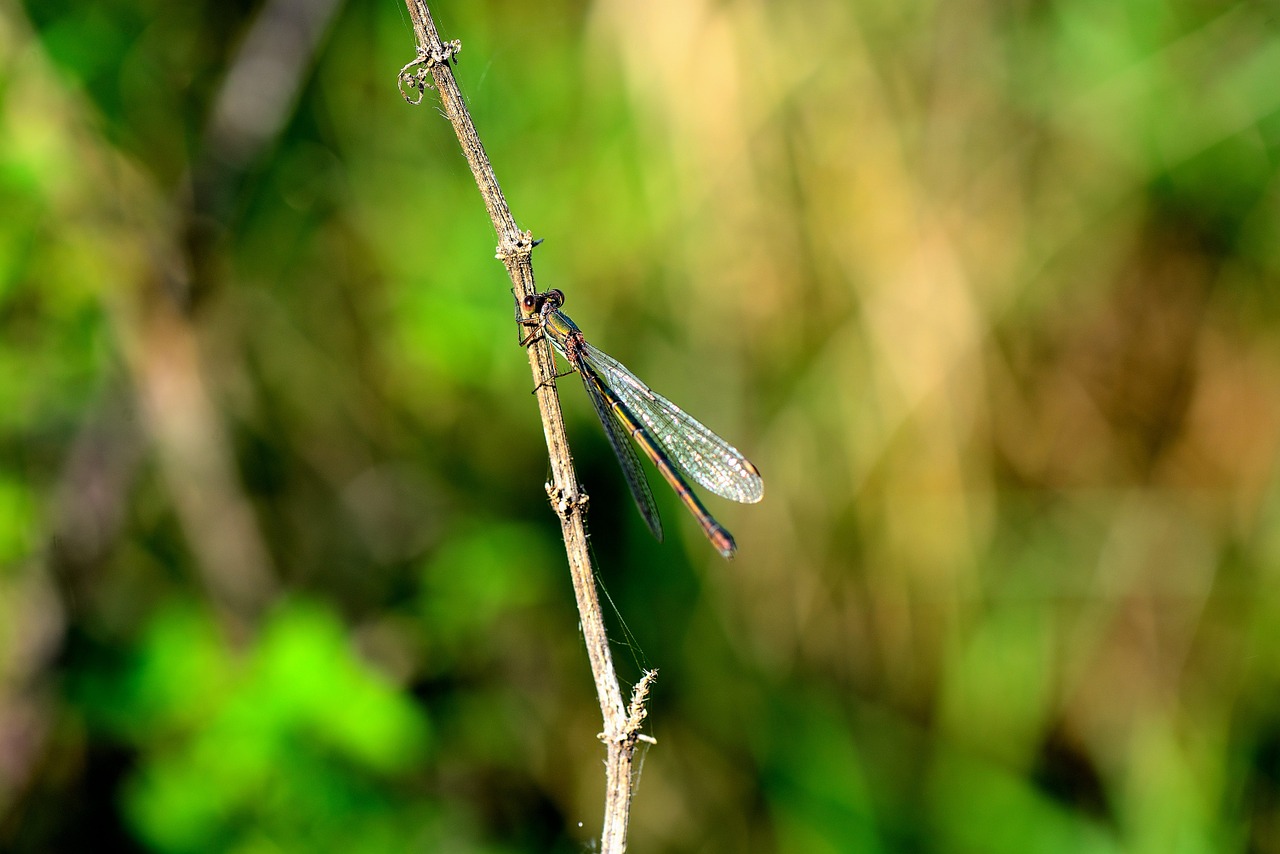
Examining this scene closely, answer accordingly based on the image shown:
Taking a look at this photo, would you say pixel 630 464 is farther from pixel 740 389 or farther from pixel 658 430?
pixel 740 389

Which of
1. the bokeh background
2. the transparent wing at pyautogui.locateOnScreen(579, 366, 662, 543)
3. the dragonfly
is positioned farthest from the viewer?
the bokeh background

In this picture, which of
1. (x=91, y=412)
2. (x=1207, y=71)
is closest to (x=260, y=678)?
(x=91, y=412)

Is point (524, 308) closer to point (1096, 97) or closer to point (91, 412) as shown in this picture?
point (91, 412)

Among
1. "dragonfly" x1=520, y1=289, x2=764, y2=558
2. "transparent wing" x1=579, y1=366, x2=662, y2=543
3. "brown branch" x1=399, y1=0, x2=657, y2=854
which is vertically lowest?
"brown branch" x1=399, y1=0, x2=657, y2=854

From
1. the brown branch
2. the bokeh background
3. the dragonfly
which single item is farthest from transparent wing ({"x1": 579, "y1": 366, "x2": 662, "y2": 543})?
the brown branch

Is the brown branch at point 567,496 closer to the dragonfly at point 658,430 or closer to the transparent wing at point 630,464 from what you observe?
the transparent wing at point 630,464

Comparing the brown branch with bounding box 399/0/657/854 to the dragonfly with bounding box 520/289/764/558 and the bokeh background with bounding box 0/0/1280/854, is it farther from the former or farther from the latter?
the bokeh background with bounding box 0/0/1280/854

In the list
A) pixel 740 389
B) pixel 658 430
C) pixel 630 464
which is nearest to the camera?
pixel 630 464

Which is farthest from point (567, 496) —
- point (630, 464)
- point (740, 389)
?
point (740, 389)
